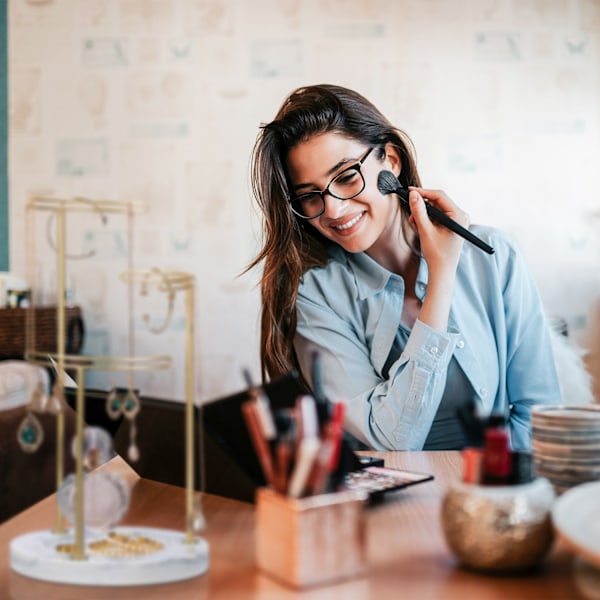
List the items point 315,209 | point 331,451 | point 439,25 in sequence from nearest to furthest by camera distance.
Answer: point 331,451
point 315,209
point 439,25

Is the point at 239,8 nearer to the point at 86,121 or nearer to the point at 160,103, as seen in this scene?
the point at 160,103

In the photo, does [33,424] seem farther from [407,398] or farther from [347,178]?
[347,178]

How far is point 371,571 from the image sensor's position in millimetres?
683

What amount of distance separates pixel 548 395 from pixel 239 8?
7.72ft

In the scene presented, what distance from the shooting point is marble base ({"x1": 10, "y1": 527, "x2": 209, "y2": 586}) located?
67 cm

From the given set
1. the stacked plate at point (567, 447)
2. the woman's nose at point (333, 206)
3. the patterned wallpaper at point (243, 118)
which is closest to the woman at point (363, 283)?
the woman's nose at point (333, 206)

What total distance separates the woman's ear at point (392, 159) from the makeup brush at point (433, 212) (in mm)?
59

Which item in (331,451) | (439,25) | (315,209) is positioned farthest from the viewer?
(439,25)

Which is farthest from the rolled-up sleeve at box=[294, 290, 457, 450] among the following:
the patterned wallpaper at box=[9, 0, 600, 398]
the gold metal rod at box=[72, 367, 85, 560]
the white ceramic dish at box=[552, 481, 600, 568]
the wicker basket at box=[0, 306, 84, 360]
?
the patterned wallpaper at box=[9, 0, 600, 398]

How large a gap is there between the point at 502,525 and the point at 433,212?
39.7 inches

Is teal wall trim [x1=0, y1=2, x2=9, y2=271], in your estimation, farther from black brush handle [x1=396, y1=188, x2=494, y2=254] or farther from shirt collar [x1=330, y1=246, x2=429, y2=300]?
black brush handle [x1=396, y1=188, x2=494, y2=254]

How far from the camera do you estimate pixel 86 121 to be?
3475mm

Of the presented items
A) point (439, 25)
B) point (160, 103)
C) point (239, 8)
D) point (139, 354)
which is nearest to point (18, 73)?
point (160, 103)

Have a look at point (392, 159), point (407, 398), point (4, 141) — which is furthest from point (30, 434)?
point (4, 141)
